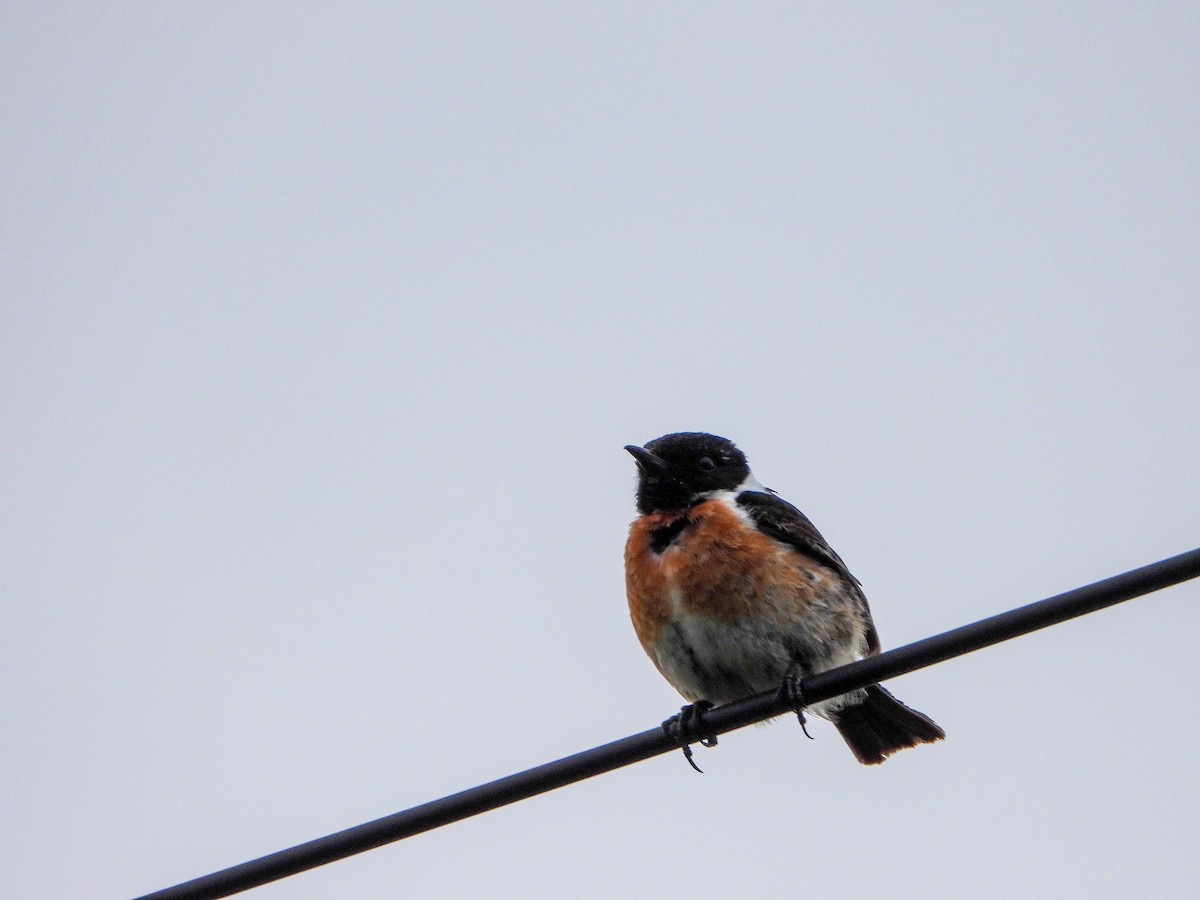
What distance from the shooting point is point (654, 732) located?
3270 mm

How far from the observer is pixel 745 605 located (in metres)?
5.03

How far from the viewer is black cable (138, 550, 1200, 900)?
9.16 feet

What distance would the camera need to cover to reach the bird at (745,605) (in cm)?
503

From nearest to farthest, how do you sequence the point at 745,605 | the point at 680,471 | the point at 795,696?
the point at 795,696 < the point at 745,605 < the point at 680,471

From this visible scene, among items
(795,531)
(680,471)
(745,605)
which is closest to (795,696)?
(745,605)

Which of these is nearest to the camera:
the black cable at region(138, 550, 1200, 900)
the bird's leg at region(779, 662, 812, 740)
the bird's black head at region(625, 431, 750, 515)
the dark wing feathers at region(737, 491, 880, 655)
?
the black cable at region(138, 550, 1200, 900)

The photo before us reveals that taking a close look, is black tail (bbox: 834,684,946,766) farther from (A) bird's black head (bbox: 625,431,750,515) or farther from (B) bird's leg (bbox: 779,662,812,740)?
(A) bird's black head (bbox: 625,431,750,515)

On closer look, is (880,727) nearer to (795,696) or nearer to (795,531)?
(795,531)

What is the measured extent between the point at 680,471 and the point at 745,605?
105cm

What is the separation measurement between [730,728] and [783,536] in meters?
1.52

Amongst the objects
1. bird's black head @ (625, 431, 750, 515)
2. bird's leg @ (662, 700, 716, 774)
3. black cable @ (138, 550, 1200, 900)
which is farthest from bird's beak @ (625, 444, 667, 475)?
black cable @ (138, 550, 1200, 900)

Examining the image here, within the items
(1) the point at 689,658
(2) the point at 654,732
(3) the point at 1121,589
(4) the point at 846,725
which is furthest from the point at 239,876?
(4) the point at 846,725

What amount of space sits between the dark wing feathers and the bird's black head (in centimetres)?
23

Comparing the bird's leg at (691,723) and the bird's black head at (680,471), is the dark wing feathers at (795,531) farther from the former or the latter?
the bird's leg at (691,723)
